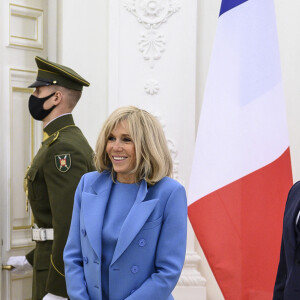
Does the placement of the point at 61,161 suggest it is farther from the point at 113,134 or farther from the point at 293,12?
the point at 293,12

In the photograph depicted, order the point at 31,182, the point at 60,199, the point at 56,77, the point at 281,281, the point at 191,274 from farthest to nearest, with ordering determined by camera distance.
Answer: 1. the point at 191,274
2. the point at 56,77
3. the point at 31,182
4. the point at 60,199
5. the point at 281,281

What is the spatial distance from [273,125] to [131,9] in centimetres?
127

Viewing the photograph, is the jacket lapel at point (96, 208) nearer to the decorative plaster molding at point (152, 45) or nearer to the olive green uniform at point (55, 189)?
the olive green uniform at point (55, 189)

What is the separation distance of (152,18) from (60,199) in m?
1.45

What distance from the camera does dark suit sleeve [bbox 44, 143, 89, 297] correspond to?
233cm

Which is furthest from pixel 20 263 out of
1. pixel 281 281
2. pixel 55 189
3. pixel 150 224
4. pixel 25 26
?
pixel 281 281

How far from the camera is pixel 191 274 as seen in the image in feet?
10.8

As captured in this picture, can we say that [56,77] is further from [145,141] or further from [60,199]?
[145,141]

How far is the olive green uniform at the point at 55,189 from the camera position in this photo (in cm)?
234

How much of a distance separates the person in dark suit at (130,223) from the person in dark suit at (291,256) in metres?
0.33

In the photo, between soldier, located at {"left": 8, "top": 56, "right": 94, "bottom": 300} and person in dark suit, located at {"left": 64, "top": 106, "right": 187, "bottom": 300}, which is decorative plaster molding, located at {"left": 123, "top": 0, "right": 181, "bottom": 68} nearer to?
soldier, located at {"left": 8, "top": 56, "right": 94, "bottom": 300}

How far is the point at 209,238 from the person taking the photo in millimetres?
2504

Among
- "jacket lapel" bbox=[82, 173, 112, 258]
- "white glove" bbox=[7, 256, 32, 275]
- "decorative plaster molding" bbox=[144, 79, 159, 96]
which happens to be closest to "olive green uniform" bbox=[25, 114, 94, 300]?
"white glove" bbox=[7, 256, 32, 275]

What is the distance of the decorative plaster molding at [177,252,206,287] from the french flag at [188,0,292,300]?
799 millimetres
